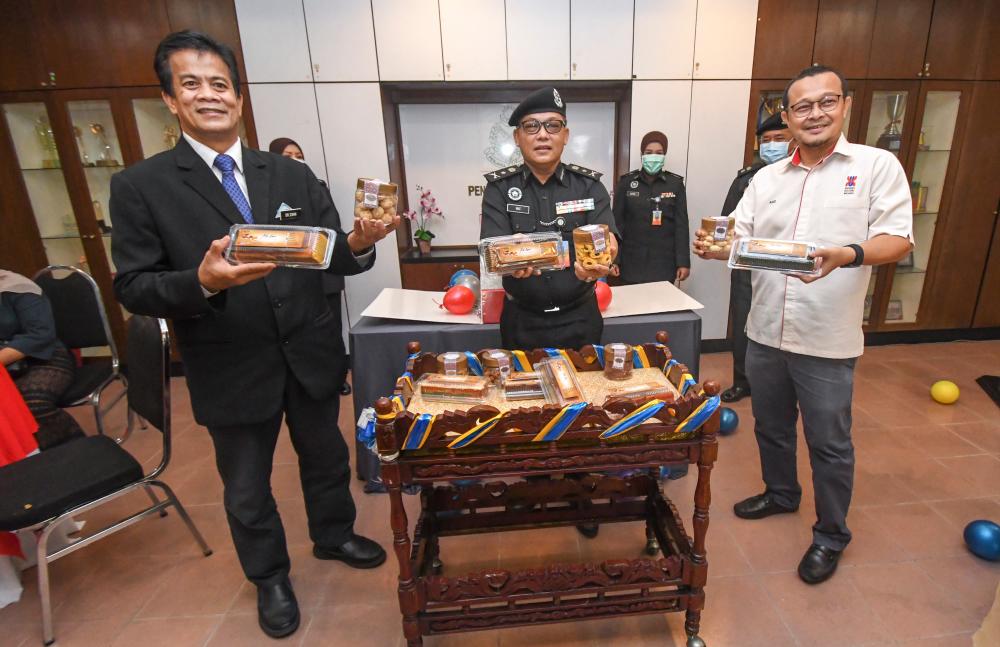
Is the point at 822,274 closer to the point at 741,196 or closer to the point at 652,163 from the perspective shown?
the point at 741,196

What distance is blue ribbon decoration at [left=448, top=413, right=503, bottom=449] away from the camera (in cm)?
123

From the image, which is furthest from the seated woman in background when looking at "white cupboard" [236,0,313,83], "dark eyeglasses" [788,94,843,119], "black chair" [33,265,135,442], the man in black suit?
"dark eyeglasses" [788,94,843,119]

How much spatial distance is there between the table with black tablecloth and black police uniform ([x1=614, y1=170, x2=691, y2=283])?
1410 mm

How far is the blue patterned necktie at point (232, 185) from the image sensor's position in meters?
1.44

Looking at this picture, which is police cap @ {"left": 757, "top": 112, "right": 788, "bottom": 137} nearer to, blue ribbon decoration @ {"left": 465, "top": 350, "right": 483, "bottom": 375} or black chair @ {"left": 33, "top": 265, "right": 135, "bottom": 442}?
blue ribbon decoration @ {"left": 465, "top": 350, "right": 483, "bottom": 375}

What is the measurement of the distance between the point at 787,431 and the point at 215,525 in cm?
253

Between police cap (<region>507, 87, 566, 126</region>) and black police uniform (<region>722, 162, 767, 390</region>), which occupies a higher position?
police cap (<region>507, 87, 566, 126</region>)

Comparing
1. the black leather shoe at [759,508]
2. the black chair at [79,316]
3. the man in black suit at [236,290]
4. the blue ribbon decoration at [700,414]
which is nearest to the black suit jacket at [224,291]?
the man in black suit at [236,290]

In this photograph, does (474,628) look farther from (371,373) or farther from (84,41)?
(84,41)

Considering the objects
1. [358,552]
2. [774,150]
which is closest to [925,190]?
[774,150]

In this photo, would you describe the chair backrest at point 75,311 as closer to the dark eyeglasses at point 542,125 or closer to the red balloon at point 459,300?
the red balloon at point 459,300

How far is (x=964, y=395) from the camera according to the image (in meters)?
3.29

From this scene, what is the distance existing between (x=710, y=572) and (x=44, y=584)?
2344mm

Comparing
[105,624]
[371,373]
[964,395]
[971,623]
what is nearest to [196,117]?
[371,373]
